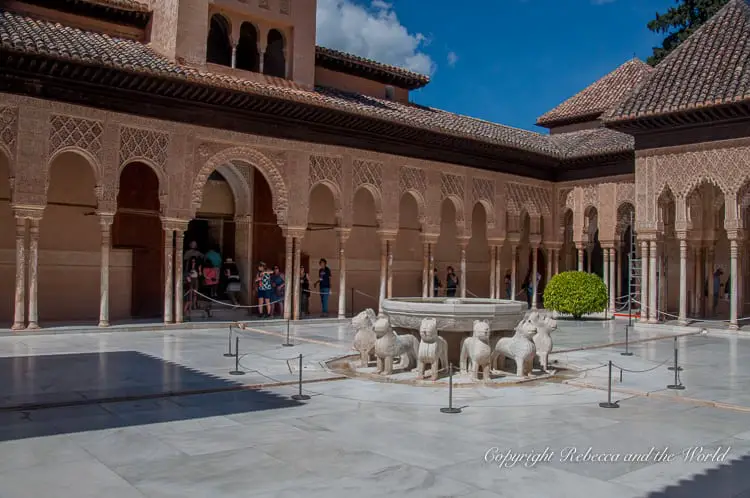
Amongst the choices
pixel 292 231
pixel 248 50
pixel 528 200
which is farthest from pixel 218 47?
pixel 528 200

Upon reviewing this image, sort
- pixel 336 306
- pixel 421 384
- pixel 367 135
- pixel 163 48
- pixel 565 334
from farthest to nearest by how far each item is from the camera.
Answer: pixel 336 306 → pixel 367 135 → pixel 163 48 → pixel 565 334 → pixel 421 384

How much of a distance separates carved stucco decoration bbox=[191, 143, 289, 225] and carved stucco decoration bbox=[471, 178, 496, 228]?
276 inches

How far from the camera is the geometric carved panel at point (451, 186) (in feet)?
68.8

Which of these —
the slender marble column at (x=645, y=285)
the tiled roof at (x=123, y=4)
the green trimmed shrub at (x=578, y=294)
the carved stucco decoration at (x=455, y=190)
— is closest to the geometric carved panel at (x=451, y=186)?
the carved stucco decoration at (x=455, y=190)

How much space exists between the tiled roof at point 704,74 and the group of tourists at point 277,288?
8.82m

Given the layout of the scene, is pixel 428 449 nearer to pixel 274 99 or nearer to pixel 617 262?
pixel 274 99

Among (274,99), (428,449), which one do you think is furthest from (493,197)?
(428,449)

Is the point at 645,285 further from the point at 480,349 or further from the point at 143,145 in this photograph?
the point at 143,145

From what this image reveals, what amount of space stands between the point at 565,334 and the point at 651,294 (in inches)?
201

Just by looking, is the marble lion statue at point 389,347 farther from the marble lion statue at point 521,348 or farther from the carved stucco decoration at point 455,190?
the carved stucco decoration at point 455,190

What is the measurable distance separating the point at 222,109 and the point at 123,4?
3.82 meters

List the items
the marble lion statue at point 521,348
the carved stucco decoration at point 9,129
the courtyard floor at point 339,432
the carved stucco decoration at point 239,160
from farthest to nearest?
1. the carved stucco decoration at point 239,160
2. the carved stucco decoration at point 9,129
3. the marble lion statue at point 521,348
4. the courtyard floor at point 339,432

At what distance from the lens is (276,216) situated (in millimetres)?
18688

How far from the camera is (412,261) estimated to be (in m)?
24.0
